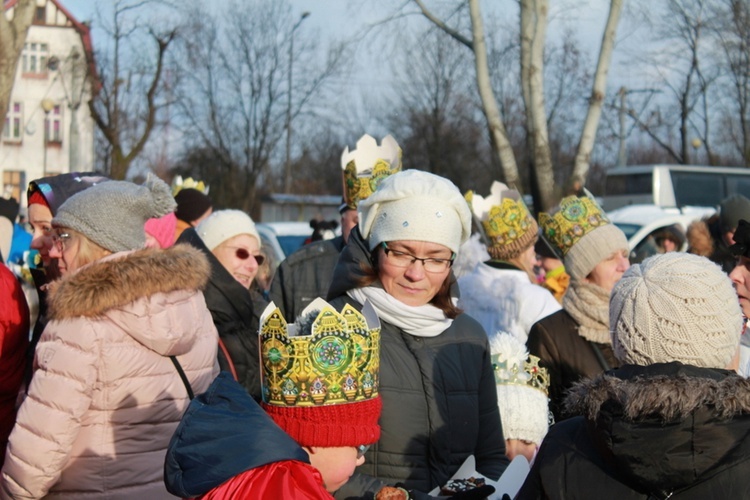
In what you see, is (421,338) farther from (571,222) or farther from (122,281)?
(571,222)

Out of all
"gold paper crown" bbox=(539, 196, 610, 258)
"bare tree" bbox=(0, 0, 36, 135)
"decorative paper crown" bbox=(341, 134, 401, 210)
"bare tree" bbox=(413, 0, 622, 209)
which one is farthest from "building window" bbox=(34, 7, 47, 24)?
"gold paper crown" bbox=(539, 196, 610, 258)

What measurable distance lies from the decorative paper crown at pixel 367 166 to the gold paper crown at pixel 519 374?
1.74 metres

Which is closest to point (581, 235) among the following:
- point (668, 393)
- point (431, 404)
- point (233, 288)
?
point (233, 288)

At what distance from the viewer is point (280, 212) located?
128ft

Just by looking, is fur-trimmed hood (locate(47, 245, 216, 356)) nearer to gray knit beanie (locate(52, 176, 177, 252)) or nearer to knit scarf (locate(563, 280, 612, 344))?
gray knit beanie (locate(52, 176, 177, 252))

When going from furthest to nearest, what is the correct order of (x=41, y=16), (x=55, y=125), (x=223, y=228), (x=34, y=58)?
(x=55, y=125), (x=34, y=58), (x=41, y=16), (x=223, y=228)

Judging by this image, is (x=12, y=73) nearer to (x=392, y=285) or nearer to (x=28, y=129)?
(x=392, y=285)

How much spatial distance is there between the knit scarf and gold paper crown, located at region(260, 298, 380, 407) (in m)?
1.73

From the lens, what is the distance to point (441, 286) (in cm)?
A: 362

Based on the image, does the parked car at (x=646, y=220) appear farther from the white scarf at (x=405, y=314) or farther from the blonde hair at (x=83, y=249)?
the blonde hair at (x=83, y=249)

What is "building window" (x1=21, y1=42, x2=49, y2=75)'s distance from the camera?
53.2m

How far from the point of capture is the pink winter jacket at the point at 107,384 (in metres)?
3.44

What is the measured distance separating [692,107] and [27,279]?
30.1 m

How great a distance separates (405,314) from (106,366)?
1053 mm
